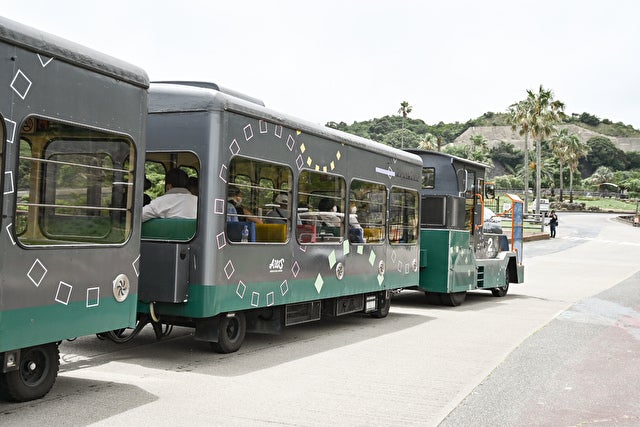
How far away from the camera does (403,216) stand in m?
13.2

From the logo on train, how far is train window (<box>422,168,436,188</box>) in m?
6.55

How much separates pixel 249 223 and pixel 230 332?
1.30 m

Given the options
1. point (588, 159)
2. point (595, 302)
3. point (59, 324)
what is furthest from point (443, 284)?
point (588, 159)

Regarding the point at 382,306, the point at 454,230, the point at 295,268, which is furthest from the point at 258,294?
the point at 454,230

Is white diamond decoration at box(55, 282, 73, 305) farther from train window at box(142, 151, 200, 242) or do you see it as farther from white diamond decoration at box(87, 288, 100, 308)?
train window at box(142, 151, 200, 242)

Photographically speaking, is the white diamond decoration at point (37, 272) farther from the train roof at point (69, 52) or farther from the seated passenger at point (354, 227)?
the seated passenger at point (354, 227)

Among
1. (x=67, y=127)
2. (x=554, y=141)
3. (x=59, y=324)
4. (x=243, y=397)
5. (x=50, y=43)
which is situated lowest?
(x=243, y=397)

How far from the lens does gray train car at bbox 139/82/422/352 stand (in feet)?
26.7

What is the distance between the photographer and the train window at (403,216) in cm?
1282

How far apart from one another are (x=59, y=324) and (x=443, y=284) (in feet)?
31.5

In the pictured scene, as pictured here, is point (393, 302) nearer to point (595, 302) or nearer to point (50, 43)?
point (595, 302)

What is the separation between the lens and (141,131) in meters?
7.05

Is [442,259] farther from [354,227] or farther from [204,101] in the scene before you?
[204,101]

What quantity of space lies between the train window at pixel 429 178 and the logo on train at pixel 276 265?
6551 mm
